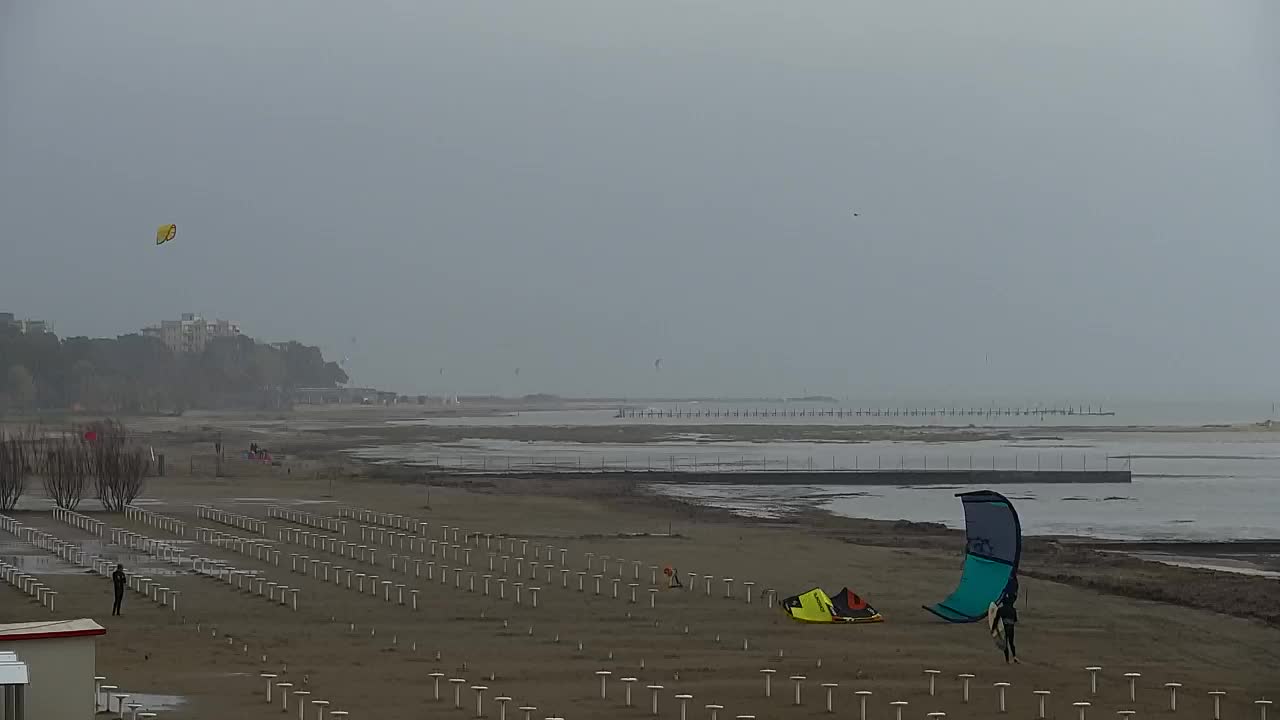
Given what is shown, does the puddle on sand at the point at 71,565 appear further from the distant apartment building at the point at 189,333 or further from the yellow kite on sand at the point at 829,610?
the distant apartment building at the point at 189,333

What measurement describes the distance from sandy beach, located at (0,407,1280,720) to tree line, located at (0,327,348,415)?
54603 millimetres

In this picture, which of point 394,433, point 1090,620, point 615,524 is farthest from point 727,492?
point 394,433

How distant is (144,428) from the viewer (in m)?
129

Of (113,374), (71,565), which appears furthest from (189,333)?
(71,565)

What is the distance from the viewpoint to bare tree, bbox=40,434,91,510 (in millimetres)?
60500

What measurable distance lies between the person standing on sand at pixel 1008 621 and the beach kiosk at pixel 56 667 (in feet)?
54.1

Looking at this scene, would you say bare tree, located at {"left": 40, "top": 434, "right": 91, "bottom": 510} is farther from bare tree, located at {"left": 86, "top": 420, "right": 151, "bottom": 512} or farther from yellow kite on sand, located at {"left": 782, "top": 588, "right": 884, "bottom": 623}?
yellow kite on sand, located at {"left": 782, "top": 588, "right": 884, "bottom": 623}

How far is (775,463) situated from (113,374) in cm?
6038

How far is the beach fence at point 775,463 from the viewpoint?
101 m

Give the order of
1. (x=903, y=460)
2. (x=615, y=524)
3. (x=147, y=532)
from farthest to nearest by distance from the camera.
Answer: (x=903, y=460) → (x=615, y=524) → (x=147, y=532)

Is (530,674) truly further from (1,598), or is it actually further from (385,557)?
(385,557)

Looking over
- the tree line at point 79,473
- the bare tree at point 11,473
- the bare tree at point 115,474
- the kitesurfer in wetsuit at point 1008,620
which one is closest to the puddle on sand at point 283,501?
the tree line at point 79,473

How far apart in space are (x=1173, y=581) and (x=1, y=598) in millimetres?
29541

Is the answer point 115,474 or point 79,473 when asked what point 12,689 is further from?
point 79,473
